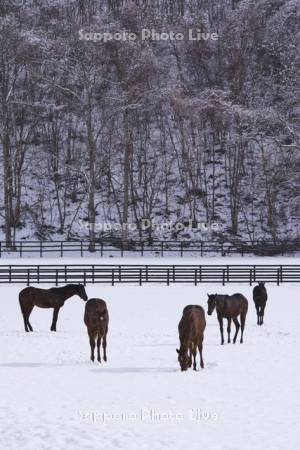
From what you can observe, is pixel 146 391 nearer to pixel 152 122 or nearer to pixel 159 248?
pixel 159 248

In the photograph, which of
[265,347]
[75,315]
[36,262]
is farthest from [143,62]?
[265,347]

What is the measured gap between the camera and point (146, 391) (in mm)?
12117

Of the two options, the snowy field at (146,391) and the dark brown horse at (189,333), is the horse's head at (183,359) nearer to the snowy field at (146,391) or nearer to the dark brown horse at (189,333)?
the dark brown horse at (189,333)

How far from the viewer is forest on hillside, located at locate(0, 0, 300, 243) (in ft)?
163

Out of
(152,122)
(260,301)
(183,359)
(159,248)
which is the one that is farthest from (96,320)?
(152,122)

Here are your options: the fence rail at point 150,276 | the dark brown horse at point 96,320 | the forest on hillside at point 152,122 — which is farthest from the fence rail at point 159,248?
the dark brown horse at point 96,320

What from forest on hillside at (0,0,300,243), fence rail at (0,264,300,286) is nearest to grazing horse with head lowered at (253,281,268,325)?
fence rail at (0,264,300,286)

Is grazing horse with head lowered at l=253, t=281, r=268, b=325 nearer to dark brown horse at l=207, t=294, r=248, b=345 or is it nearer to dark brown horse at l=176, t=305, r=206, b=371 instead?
dark brown horse at l=207, t=294, r=248, b=345

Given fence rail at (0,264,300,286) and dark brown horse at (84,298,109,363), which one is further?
fence rail at (0,264,300,286)

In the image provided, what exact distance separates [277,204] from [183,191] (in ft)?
25.6

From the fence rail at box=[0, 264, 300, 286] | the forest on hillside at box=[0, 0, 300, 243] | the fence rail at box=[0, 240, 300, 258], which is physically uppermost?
the forest on hillside at box=[0, 0, 300, 243]

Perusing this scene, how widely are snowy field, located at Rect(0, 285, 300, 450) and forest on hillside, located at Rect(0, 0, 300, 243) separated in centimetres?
2961

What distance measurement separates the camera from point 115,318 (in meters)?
22.7

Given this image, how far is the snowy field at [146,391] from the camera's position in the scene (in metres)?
9.42
